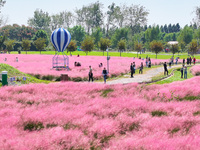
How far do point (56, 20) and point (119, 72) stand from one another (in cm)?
11981

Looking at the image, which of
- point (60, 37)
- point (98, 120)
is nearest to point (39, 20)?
point (60, 37)

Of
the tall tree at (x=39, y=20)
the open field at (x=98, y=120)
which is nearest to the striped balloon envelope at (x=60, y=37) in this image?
the open field at (x=98, y=120)

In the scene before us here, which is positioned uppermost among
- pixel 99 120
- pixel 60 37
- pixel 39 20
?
pixel 39 20

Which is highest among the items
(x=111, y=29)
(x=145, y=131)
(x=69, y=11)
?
(x=69, y=11)

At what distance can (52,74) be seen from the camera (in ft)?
86.8

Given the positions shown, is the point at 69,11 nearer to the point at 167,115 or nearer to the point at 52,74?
the point at 52,74

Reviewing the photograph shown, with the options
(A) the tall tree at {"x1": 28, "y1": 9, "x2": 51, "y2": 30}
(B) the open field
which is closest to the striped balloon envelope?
(B) the open field

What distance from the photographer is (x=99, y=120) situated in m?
7.36

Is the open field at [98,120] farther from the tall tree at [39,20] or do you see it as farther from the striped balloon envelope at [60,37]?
the tall tree at [39,20]

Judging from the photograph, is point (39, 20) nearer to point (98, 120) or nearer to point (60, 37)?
point (60, 37)

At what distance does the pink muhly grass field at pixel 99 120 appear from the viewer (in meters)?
5.58

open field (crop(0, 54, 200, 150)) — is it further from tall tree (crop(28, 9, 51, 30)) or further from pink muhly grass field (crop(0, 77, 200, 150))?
tall tree (crop(28, 9, 51, 30))

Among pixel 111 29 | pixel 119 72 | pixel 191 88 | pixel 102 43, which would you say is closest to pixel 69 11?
pixel 111 29

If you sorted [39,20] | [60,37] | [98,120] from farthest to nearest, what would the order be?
[39,20] < [60,37] < [98,120]
